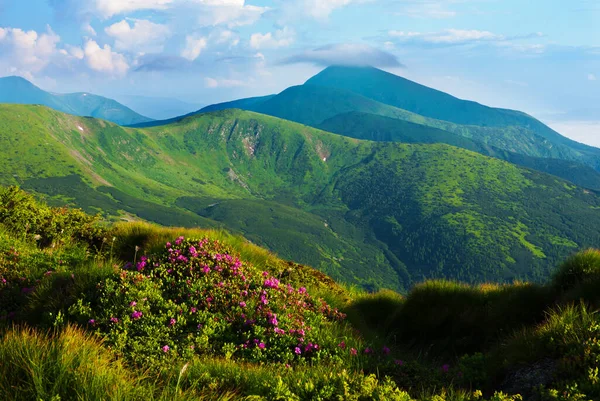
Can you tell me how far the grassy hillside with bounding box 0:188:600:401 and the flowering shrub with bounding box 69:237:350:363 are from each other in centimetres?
3

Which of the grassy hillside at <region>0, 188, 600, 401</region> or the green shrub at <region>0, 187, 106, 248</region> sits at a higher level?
the green shrub at <region>0, 187, 106, 248</region>

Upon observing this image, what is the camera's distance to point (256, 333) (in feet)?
24.3

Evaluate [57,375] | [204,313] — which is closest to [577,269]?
[204,313]

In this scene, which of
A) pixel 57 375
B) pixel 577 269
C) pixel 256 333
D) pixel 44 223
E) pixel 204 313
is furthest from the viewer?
pixel 44 223

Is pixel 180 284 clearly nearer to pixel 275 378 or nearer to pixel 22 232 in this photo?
pixel 275 378

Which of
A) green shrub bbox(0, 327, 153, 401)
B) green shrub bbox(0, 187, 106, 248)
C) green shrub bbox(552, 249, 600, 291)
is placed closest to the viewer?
green shrub bbox(0, 327, 153, 401)

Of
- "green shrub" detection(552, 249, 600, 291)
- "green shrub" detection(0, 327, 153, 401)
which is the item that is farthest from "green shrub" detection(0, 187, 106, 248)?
"green shrub" detection(552, 249, 600, 291)

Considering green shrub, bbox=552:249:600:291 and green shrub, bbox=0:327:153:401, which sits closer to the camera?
green shrub, bbox=0:327:153:401

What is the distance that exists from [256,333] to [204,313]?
112 cm

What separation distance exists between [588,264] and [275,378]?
29.9 feet

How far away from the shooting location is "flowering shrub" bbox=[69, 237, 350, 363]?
277 inches

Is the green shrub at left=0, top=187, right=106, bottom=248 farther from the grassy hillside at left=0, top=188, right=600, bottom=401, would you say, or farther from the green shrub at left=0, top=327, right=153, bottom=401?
the green shrub at left=0, top=327, right=153, bottom=401

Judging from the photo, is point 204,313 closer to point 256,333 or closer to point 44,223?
point 256,333

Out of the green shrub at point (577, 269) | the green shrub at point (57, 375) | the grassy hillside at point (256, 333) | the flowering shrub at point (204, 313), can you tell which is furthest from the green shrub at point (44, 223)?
the green shrub at point (577, 269)
